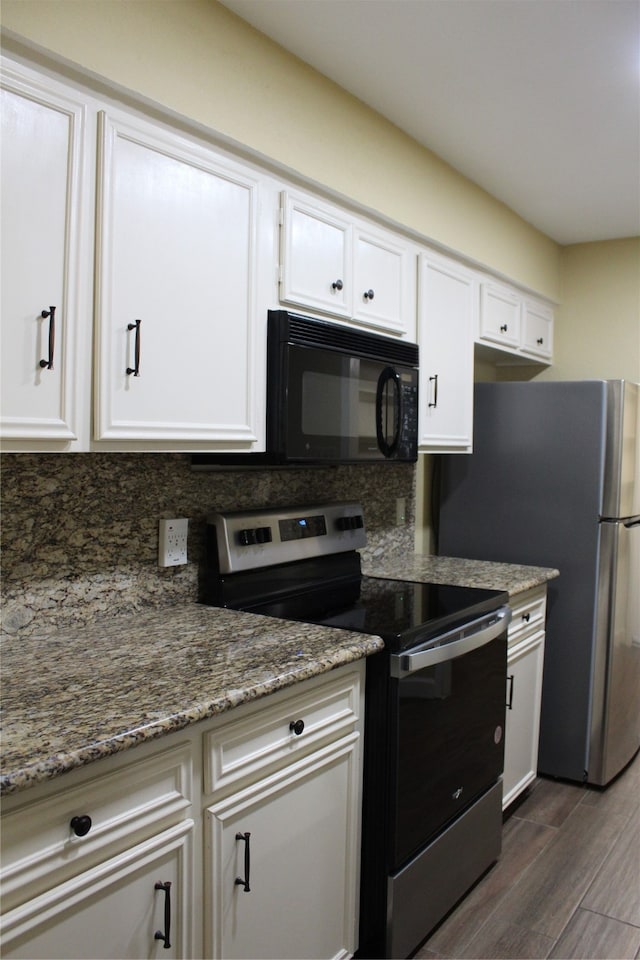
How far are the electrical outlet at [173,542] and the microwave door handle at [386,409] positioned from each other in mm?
710

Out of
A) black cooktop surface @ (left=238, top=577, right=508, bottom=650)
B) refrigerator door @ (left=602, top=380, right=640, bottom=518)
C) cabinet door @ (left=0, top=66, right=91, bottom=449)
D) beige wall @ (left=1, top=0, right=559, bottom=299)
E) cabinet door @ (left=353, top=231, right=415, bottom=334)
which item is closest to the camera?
cabinet door @ (left=0, top=66, right=91, bottom=449)

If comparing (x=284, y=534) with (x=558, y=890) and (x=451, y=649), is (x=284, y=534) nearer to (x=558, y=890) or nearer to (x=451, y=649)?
(x=451, y=649)

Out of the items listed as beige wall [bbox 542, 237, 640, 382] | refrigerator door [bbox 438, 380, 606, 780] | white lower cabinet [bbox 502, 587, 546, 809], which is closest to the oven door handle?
white lower cabinet [bbox 502, 587, 546, 809]

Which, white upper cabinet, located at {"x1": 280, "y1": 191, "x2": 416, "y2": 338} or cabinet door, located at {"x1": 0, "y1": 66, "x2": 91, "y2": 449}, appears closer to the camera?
cabinet door, located at {"x1": 0, "y1": 66, "x2": 91, "y2": 449}

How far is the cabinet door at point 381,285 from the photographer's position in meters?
2.40

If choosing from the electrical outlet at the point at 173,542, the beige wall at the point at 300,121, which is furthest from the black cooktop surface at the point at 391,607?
the beige wall at the point at 300,121

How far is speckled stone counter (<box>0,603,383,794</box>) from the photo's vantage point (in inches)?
46.1

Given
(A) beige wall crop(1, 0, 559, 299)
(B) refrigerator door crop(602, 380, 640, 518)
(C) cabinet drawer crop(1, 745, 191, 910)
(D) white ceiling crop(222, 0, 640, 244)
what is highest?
(D) white ceiling crop(222, 0, 640, 244)

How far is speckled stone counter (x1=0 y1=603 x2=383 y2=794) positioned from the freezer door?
1.56 metres

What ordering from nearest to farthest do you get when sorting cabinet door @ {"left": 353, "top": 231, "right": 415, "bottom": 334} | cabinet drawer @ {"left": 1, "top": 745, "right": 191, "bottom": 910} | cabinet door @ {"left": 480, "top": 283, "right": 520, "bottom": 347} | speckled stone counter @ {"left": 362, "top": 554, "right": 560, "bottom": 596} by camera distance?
cabinet drawer @ {"left": 1, "top": 745, "right": 191, "bottom": 910} < cabinet door @ {"left": 353, "top": 231, "right": 415, "bottom": 334} < speckled stone counter @ {"left": 362, "top": 554, "right": 560, "bottom": 596} < cabinet door @ {"left": 480, "top": 283, "right": 520, "bottom": 347}

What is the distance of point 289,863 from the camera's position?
1635 millimetres

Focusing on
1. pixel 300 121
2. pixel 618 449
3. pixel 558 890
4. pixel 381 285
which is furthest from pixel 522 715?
pixel 300 121

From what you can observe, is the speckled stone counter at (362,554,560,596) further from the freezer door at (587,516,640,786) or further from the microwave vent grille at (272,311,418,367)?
the microwave vent grille at (272,311,418,367)

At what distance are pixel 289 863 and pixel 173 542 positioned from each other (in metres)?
0.88
